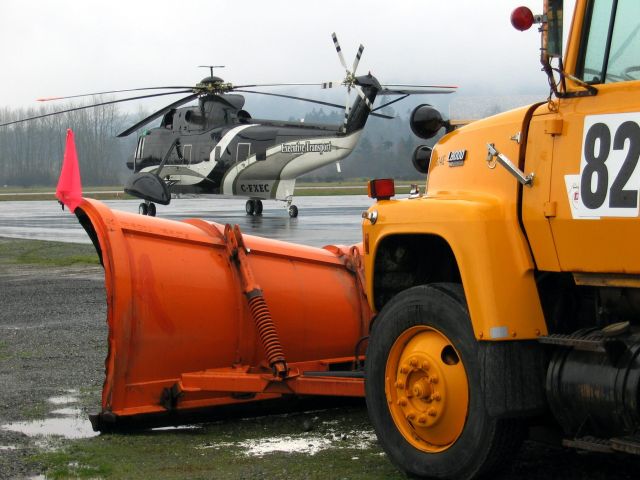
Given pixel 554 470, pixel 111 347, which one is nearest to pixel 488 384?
pixel 554 470

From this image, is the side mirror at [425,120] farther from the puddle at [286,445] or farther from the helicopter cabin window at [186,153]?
the helicopter cabin window at [186,153]

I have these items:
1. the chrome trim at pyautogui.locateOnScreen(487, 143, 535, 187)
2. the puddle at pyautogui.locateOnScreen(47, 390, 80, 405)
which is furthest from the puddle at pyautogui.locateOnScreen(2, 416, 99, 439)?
the chrome trim at pyautogui.locateOnScreen(487, 143, 535, 187)

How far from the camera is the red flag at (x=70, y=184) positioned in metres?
6.36

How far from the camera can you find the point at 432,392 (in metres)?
4.49

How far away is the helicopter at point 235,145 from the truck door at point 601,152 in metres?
26.0

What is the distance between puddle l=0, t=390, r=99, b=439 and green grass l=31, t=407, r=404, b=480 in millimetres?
199

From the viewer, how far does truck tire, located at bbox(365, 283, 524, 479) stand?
427cm

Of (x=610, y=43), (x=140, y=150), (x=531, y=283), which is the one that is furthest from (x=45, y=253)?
(x=610, y=43)

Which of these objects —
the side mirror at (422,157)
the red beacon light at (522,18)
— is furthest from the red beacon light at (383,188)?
the red beacon light at (522,18)

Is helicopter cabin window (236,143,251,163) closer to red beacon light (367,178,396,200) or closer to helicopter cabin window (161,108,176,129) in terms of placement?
helicopter cabin window (161,108,176,129)

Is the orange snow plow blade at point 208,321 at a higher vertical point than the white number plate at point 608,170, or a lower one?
lower

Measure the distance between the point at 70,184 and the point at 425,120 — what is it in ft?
8.29

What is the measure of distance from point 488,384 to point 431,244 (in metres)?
1.02

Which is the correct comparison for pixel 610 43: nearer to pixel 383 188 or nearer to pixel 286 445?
pixel 383 188
